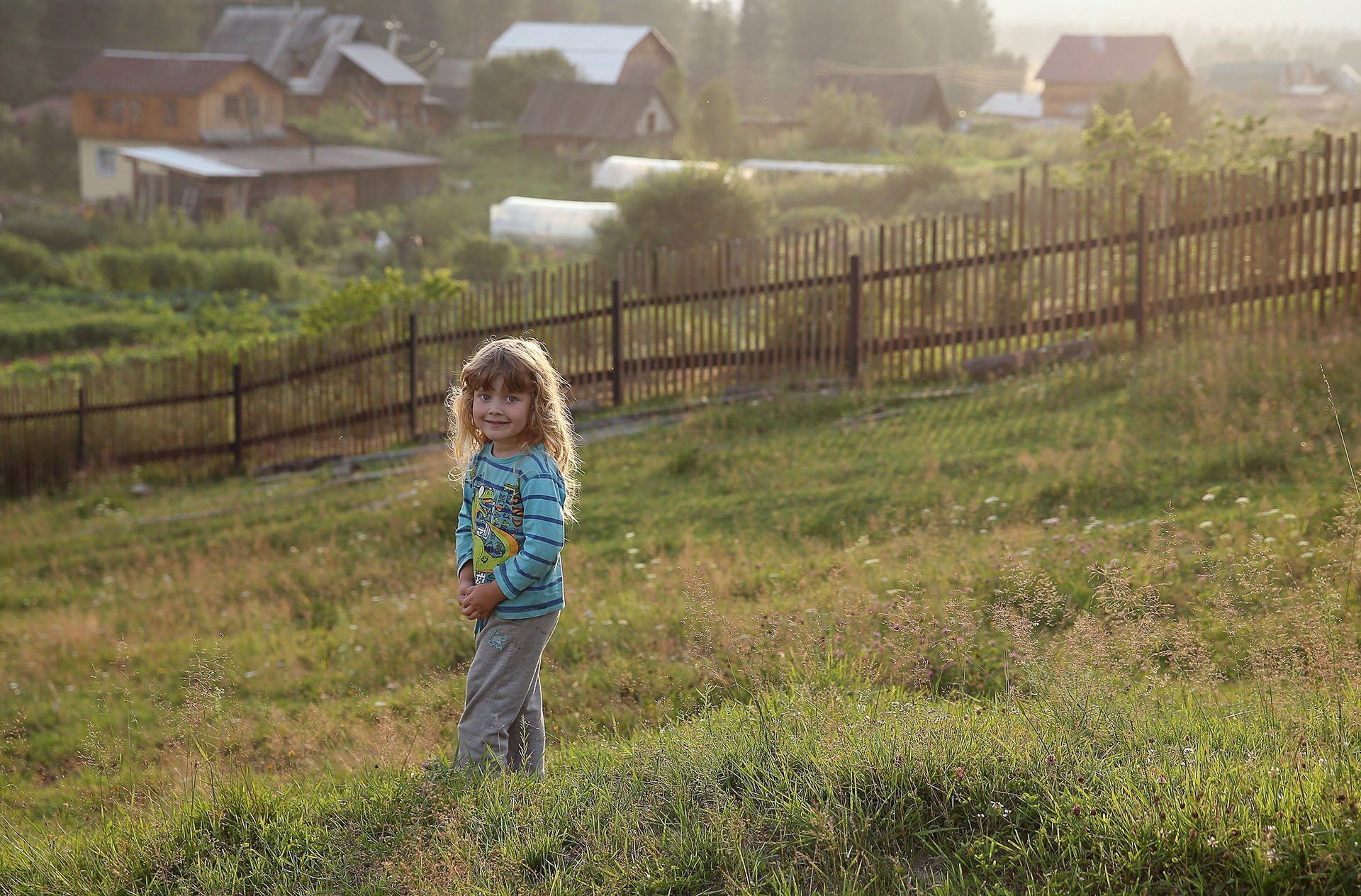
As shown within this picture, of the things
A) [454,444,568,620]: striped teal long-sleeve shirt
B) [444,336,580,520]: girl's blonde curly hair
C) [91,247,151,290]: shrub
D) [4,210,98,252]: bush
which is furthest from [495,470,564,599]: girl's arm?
[4,210,98,252]: bush

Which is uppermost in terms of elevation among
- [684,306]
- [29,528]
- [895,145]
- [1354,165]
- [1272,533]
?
[895,145]

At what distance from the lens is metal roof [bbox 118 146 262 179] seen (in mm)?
43781

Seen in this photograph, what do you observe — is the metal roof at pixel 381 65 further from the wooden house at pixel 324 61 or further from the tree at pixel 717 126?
the tree at pixel 717 126

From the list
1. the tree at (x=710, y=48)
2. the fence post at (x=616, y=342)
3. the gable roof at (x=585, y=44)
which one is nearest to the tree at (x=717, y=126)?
the gable roof at (x=585, y=44)

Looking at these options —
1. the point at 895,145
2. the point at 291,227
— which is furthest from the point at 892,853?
the point at 895,145

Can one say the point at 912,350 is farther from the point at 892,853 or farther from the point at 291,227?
the point at 291,227

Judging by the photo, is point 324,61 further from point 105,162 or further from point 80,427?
point 80,427

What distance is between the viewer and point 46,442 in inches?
587

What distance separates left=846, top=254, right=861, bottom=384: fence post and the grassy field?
1838mm

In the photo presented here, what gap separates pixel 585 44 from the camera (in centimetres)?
7231

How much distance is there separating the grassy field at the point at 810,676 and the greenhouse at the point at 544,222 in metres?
29.1

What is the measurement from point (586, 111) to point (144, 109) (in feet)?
65.2

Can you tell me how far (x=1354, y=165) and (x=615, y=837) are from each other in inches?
393

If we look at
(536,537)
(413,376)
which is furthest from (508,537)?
(413,376)
